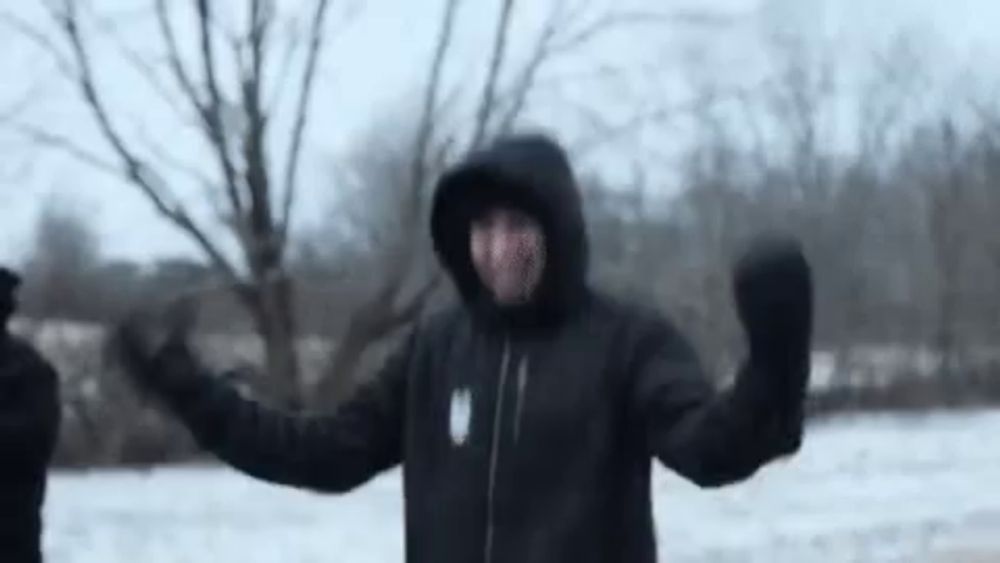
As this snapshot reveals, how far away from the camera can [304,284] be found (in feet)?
80.7

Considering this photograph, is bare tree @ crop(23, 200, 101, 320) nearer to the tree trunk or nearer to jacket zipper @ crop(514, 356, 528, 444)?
the tree trunk

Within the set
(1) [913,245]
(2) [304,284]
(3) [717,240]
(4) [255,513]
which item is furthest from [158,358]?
(1) [913,245]

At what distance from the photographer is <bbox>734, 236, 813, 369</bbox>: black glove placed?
3393 millimetres

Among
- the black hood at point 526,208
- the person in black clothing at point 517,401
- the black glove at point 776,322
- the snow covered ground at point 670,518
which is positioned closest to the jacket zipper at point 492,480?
the person in black clothing at point 517,401

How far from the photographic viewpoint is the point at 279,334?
22891mm

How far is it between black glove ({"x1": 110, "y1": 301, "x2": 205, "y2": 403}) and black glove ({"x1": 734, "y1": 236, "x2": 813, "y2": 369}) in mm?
1080

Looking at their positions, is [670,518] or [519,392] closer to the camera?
[519,392]

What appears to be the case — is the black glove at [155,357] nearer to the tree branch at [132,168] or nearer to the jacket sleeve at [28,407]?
the jacket sleeve at [28,407]

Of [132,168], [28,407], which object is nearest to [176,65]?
[132,168]

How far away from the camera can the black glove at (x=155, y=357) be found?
4.08 m

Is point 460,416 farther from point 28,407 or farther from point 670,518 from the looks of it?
point 670,518

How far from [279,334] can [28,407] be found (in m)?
16.5

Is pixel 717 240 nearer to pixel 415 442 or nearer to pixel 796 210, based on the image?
pixel 796 210

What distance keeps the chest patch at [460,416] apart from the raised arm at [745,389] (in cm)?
28
